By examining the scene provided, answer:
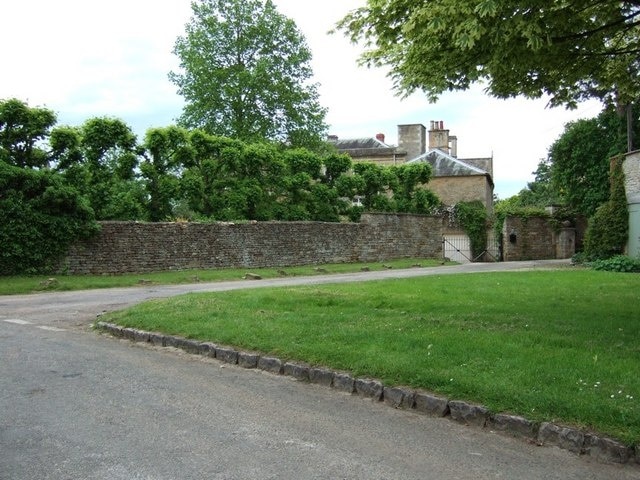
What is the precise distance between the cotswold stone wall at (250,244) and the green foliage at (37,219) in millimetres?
701

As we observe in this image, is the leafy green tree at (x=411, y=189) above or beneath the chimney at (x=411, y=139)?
beneath

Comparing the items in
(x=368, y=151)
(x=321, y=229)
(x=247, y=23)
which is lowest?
(x=321, y=229)

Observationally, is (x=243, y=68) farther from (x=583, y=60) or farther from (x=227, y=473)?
(x=227, y=473)

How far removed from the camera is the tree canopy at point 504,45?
285 inches

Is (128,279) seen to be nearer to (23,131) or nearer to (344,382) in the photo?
(23,131)

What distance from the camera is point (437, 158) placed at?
48.8 metres

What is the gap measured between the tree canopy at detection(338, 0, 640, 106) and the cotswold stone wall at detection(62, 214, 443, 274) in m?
15.8

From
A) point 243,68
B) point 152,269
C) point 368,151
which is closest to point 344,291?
point 152,269

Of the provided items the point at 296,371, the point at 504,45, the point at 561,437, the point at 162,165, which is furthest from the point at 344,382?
the point at 162,165

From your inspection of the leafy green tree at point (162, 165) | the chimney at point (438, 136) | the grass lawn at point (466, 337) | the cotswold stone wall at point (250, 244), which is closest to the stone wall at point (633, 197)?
the cotswold stone wall at point (250, 244)

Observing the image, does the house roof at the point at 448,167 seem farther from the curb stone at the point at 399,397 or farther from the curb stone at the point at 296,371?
the curb stone at the point at 399,397

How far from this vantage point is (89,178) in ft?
78.4

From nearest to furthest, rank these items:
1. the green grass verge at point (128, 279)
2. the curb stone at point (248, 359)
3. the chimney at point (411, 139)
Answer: the curb stone at point (248, 359)
the green grass verge at point (128, 279)
the chimney at point (411, 139)

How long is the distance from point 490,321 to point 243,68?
119 feet
